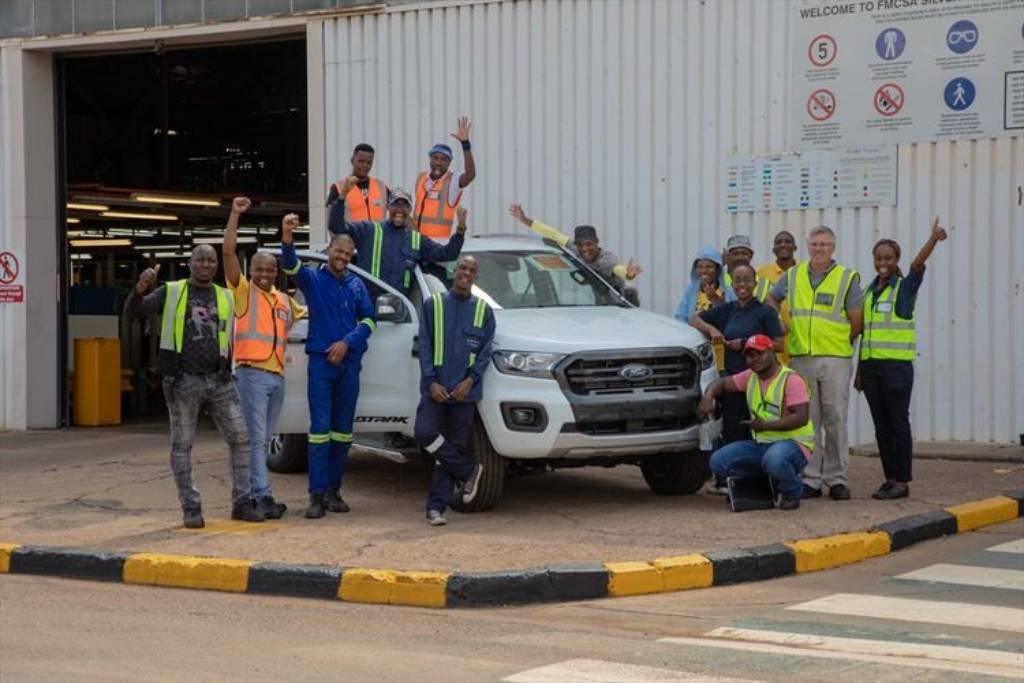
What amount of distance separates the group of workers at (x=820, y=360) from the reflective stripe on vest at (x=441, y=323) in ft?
5.77

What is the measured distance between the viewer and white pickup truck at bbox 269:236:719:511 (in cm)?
1159

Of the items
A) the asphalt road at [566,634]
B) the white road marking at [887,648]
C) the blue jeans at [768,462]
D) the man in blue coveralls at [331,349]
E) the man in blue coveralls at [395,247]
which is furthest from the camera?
the man in blue coveralls at [395,247]

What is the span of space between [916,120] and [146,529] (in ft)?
26.7

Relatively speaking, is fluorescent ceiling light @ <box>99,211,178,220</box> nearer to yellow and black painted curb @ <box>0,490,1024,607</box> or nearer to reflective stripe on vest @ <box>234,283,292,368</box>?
reflective stripe on vest @ <box>234,283,292,368</box>

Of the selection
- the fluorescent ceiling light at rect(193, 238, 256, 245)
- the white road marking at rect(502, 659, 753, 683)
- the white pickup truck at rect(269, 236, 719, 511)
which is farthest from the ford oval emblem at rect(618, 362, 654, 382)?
the fluorescent ceiling light at rect(193, 238, 256, 245)

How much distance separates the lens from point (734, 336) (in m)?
12.2

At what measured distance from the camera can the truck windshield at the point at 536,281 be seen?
12.8 m

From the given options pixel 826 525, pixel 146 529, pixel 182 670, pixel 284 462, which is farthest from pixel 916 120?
pixel 182 670

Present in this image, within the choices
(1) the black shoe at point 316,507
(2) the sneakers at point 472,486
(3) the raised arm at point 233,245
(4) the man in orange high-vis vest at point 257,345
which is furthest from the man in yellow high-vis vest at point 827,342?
(3) the raised arm at point 233,245

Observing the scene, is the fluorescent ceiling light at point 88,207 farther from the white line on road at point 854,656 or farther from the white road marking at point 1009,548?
the white line on road at point 854,656

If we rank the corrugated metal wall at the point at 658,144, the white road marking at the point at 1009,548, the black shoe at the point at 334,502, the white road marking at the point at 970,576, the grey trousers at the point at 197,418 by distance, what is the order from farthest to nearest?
1. the corrugated metal wall at the point at 658,144
2. the black shoe at the point at 334,502
3. the grey trousers at the point at 197,418
4. the white road marking at the point at 1009,548
5. the white road marking at the point at 970,576

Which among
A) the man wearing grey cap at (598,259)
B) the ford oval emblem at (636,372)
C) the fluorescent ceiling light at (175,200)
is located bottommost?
the ford oval emblem at (636,372)

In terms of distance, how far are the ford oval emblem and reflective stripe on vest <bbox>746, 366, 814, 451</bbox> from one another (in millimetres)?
750

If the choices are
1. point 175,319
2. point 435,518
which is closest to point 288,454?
point 435,518
